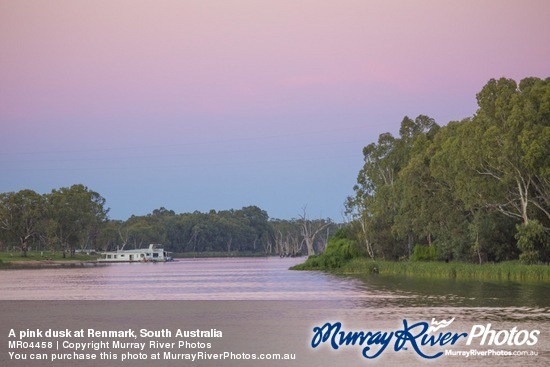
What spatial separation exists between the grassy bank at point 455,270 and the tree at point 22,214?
96190 mm

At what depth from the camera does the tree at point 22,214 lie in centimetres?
16900

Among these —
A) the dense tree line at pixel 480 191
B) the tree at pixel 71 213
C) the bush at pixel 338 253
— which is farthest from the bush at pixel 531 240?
→ the tree at pixel 71 213

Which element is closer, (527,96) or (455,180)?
(527,96)

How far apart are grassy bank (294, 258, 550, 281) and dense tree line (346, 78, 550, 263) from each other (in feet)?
7.59

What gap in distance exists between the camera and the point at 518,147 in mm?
66188

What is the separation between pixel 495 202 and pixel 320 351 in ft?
157

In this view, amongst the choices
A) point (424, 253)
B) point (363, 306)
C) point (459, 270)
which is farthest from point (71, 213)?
point (363, 306)

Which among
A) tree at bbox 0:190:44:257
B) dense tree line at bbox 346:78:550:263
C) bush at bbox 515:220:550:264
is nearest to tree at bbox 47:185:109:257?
tree at bbox 0:190:44:257

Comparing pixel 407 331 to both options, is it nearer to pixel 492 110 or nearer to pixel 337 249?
pixel 492 110

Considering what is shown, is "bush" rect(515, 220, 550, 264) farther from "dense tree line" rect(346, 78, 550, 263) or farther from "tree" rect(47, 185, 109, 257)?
"tree" rect(47, 185, 109, 257)

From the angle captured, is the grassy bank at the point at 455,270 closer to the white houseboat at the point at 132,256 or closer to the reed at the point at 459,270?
the reed at the point at 459,270

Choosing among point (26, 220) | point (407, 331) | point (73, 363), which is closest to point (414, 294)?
point (407, 331)

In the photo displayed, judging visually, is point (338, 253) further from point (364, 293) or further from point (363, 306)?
point (363, 306)

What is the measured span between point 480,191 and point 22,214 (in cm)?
12203
